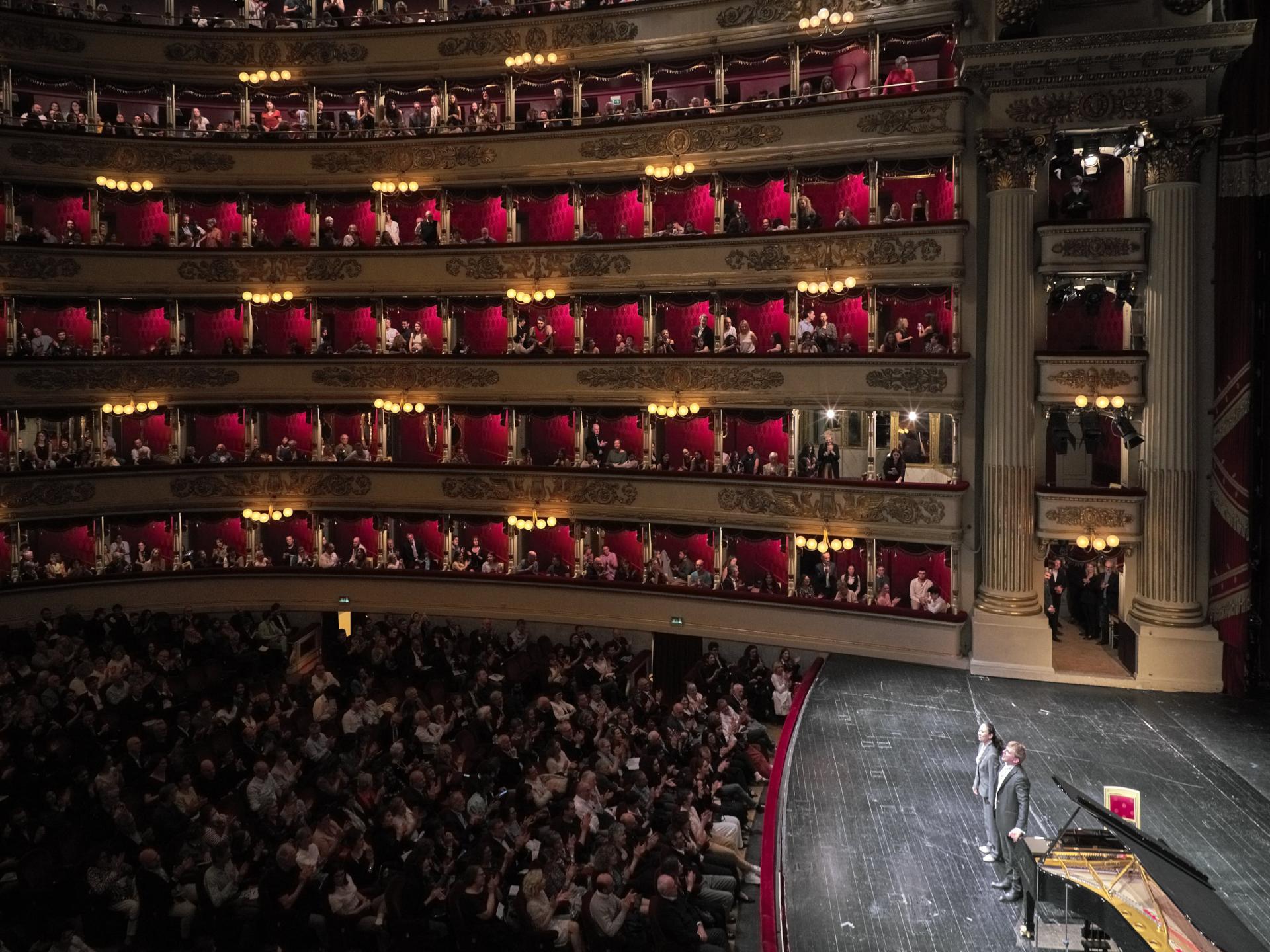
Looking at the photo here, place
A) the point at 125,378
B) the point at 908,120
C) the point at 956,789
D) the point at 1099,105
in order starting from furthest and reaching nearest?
the point at 125,378
the point at 908,120
the point at 1099,105
the point at 956,789

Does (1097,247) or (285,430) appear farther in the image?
(285,430)

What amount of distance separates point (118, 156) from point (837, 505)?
1911 centimetres

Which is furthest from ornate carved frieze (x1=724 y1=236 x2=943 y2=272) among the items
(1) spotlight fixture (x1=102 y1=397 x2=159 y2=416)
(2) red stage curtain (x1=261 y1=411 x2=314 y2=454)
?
(1) spotlight fixture (x1=102 y1=397 x2=159 y2=416)

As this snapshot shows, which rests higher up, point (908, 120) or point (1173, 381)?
point (908, 120)

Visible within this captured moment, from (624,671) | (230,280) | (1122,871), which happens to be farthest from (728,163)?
(1122,871)

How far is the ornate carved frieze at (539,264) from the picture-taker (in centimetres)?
2188

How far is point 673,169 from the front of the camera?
21.1 metres

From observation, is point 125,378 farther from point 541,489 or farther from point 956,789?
point 956,789

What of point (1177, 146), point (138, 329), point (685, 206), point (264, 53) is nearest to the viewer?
point (1177, 146)

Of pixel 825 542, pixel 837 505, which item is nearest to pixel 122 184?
pixel 837 505

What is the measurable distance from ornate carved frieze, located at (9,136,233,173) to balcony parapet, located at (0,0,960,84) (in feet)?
6.39

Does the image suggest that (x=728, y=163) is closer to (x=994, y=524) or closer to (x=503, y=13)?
(x=503, y=13)

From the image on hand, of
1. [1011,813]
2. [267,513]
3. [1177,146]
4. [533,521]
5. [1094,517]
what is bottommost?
[1011,813]

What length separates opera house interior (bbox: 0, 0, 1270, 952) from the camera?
435 inches
